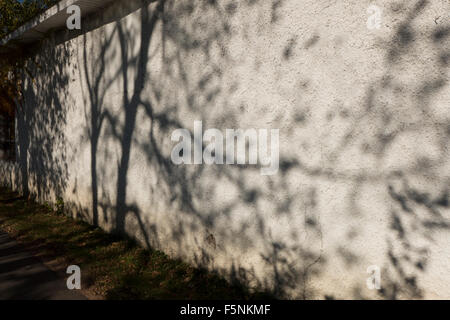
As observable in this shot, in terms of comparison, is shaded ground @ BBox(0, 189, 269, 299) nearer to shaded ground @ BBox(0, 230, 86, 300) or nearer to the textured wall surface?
shaded ground @ BBox(0, 230, 86, 300)

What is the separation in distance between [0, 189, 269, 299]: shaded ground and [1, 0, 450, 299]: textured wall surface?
200mm

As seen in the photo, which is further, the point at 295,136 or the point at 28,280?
the point at 28,280

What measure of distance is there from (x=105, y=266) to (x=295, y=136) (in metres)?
3.07

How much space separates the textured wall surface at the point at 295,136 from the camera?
8.27 ft

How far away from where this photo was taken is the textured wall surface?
2.52 meters

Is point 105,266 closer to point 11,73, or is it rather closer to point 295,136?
point 295,136

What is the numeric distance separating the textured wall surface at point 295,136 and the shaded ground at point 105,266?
20 centimetres

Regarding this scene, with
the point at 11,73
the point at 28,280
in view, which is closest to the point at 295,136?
the point at 28,280

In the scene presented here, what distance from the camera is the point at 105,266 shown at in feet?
14.4

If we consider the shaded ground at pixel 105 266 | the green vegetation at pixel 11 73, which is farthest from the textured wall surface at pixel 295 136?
the green vegetation at pixel 11 73

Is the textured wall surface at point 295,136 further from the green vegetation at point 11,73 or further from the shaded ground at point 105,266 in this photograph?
the green vegetation at point 11,73

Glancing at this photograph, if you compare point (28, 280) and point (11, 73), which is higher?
point (11, 73)

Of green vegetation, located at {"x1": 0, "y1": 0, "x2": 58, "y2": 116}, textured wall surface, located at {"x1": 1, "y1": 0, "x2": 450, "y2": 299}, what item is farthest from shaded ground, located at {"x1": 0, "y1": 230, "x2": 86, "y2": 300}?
green vegetation, located at {"x1": 0, "y1": 0, "x2": 58, "y2": 116}
